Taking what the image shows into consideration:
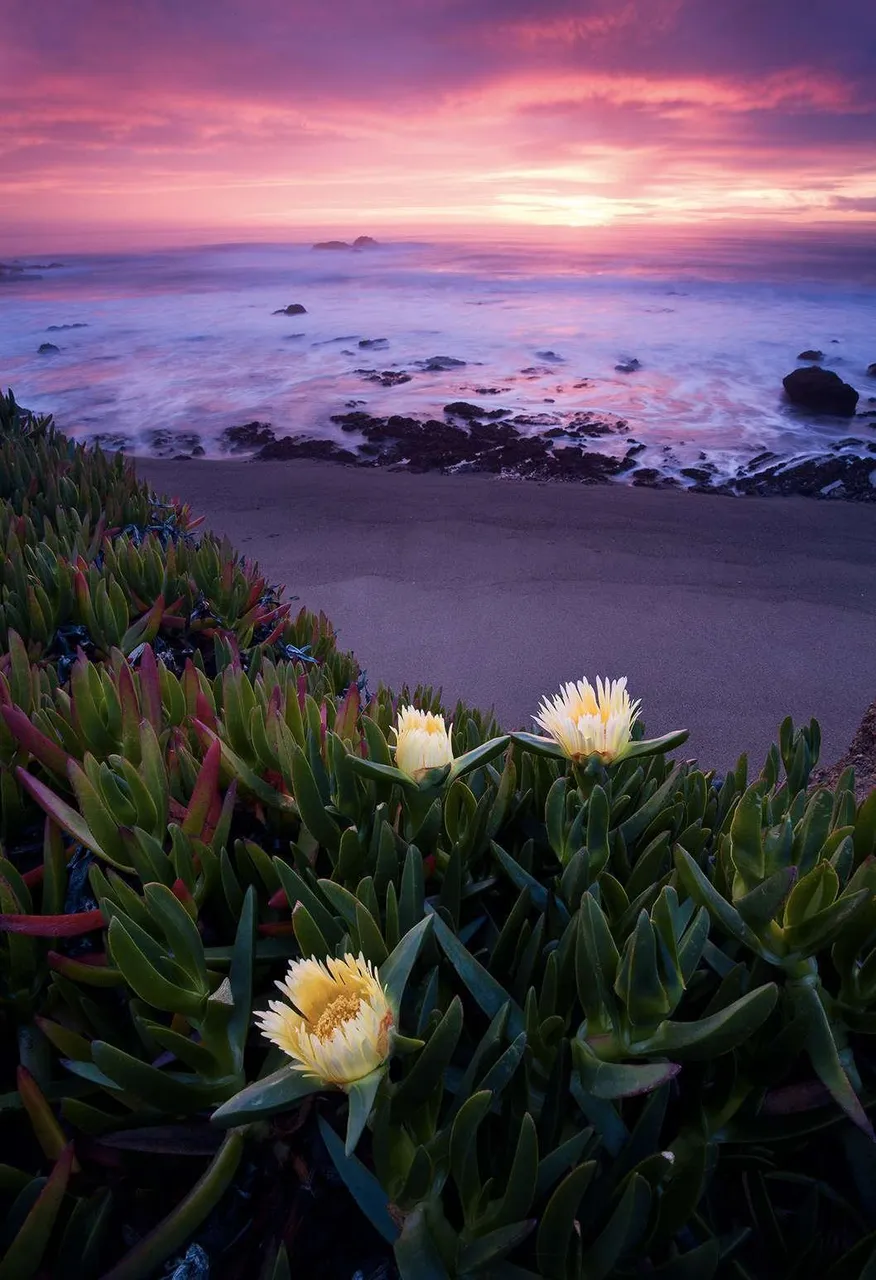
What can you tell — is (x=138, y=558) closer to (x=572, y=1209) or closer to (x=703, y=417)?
(x=572, y=1209)

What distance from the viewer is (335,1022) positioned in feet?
1.79

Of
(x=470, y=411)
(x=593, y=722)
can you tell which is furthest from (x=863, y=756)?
(x=470, y=411)

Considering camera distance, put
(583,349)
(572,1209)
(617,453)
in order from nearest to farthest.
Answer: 1. (572,1209)
2. (617,453)
3. (583,349)

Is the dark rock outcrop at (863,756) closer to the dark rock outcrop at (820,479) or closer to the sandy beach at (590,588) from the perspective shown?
the sandy beach at (590,588)

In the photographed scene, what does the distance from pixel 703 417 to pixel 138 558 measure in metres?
6.11

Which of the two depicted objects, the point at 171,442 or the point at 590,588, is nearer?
the point at 590,588

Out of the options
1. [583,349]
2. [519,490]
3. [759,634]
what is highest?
[583,349]

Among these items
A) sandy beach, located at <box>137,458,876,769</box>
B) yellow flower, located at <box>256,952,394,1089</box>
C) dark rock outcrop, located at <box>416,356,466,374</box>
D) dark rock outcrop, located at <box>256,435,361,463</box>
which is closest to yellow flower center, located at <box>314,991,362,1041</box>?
yellow flower, located at <box>256,952,394,1089</box>

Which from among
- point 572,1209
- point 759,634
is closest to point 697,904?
point 572,1209

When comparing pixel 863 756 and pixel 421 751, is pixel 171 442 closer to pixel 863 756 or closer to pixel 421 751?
pixel 863 756

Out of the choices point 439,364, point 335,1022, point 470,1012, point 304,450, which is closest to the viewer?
point 335,1022

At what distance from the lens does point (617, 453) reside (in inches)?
222

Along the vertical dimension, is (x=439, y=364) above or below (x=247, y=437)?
above

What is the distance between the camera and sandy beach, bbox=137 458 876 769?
9.57 ft
